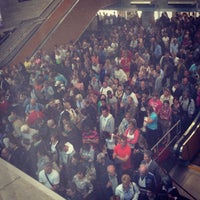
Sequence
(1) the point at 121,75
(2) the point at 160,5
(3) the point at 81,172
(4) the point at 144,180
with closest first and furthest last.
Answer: (4) the point at 144,180 → (3) the point at 81,172 → (1) the point at 121,75 → (2) the point at 160,5

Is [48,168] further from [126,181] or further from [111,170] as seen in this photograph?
[126,181]

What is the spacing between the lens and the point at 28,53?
16.7 metres

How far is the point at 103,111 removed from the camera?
820cm

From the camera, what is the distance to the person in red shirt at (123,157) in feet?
23.1

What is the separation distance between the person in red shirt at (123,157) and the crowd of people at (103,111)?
0.02m

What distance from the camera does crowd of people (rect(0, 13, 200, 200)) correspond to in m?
6.64

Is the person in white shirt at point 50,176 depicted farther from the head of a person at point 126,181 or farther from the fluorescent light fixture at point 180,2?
the fluorescent light fixture at point 180,2

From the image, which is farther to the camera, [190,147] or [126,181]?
[190,147]

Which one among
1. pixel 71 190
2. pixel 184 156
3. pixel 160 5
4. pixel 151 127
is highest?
pixel 160 5

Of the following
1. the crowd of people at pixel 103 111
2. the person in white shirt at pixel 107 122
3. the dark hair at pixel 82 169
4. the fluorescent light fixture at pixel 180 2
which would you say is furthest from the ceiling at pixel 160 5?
the dark hair at pixel 82 169

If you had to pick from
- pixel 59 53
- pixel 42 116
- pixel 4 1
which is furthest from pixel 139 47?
pixel 4 1

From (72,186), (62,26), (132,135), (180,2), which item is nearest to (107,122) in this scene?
(132,135)

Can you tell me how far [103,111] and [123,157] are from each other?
1545 millimetres

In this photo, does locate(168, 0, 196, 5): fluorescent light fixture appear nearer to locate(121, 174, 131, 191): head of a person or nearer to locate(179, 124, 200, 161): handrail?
locate(179, 124, 200, 161): handrail
